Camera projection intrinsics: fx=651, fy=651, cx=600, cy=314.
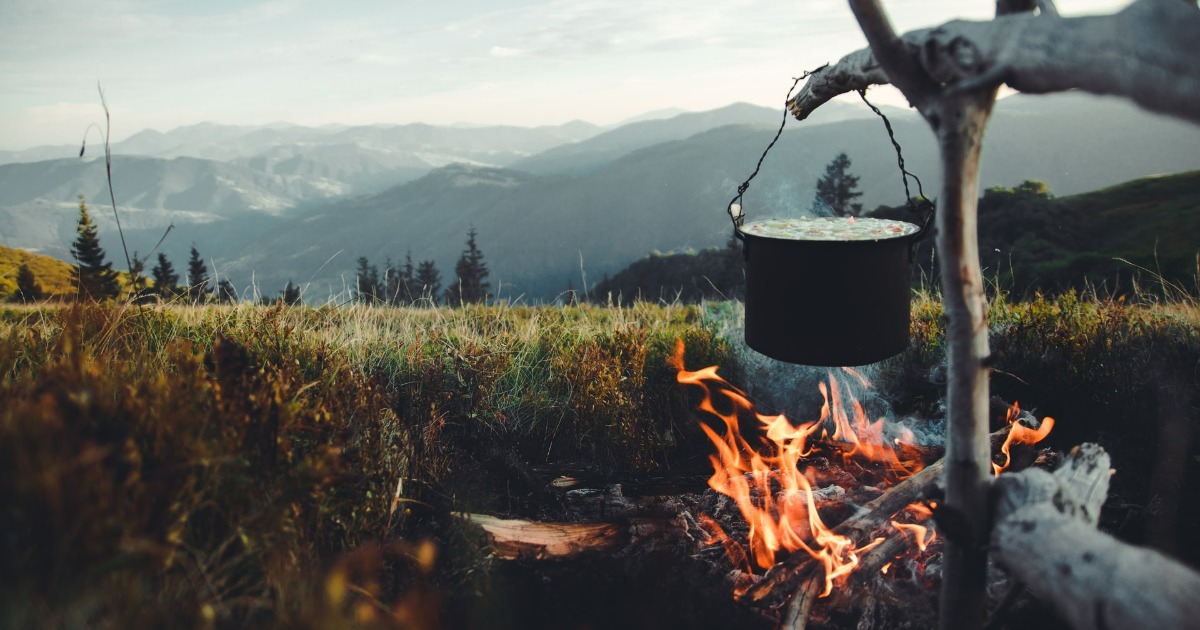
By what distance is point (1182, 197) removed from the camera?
2072 centimetres

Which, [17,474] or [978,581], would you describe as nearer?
[17,474]

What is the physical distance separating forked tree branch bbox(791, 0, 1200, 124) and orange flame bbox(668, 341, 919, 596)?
6.72 feet

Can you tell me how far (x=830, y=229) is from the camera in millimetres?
3039

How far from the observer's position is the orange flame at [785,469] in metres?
3.19

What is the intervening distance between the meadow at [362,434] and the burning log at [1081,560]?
1.74 meters

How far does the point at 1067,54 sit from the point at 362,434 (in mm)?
3217

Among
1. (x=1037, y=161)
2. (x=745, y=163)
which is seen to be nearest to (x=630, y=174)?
(x=745, y=163)

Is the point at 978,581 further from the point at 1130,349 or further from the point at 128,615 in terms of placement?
the point at 1130,349

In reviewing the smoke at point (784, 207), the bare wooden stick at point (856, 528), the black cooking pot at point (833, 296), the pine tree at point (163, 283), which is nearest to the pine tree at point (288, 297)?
the pine tree at point (163, 283)

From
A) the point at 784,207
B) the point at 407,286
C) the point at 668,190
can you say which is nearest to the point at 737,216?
the point at 784,207

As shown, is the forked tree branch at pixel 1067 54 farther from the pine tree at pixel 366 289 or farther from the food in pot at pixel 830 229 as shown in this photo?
the pine tree at pixel 366 289

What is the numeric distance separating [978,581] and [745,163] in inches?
4971

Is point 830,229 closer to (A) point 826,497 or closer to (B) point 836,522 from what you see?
(B) point 836,522

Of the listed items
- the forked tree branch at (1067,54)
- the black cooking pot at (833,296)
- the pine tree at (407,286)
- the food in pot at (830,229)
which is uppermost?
the forked tree branch at (1067,54)
